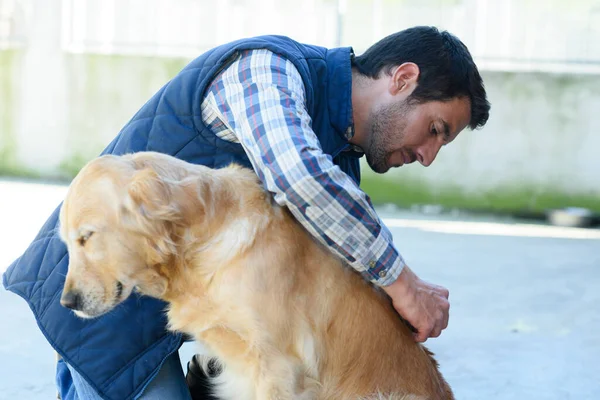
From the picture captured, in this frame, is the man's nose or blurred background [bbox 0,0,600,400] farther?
blurred background [bbox 0,0,600,400]

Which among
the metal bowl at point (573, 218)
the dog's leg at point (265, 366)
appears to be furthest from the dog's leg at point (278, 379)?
the metal bowl at point (573, 218)

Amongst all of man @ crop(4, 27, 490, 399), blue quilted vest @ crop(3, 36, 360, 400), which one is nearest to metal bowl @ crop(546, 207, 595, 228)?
man @ crop(4, 27, 490, 399)

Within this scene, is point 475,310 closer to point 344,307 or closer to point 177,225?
point 344,307

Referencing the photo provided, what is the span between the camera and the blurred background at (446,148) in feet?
25.3

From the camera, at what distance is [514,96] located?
30.0 feet

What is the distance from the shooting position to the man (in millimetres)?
2215

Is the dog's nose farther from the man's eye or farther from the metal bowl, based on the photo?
the metal bowl

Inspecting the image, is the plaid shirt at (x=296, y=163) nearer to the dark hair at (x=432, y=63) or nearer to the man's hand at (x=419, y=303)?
the man's hand at (x=419, y=303)

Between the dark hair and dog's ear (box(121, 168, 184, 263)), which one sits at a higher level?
the dark hair

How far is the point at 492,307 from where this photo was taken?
5.36 m

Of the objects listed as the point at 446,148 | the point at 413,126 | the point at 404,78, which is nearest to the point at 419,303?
the point at 413,126

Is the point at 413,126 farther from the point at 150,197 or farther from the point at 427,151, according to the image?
the point at 150,197

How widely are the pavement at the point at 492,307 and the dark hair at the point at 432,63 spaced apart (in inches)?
70.5

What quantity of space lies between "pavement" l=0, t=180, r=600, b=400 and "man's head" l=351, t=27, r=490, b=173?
5.52 feet
